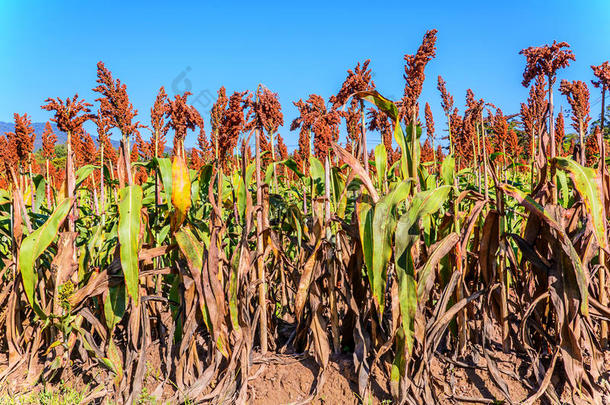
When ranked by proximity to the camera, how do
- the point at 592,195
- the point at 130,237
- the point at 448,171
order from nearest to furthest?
1. the point at 592,195
2. the point at 130,237
3. the point at 448,171

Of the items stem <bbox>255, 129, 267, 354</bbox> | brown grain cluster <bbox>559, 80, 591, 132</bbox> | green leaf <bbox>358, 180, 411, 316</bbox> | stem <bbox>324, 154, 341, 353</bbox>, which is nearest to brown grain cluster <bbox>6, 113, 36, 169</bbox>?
stem <bbox>255, 129, 267, 354</bbox>

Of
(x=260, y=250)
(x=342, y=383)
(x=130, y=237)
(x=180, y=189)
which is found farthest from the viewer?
(x=260, y=250)

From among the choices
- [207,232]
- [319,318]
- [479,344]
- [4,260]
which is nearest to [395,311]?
[319,318]

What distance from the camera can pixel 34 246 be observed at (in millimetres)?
2334

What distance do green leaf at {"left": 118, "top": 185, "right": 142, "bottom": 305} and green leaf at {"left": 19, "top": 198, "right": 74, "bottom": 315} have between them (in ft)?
1.41

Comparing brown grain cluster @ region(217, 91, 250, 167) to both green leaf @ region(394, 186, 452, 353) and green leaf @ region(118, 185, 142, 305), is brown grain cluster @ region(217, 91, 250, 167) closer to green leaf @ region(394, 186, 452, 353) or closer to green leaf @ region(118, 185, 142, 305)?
green leaf @ region(118, 185, 142, 305)

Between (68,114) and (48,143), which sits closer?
(68,114)

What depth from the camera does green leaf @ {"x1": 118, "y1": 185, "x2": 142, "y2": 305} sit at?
2180mm

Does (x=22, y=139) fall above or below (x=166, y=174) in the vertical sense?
above

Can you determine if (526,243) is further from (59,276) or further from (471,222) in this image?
(59,276)

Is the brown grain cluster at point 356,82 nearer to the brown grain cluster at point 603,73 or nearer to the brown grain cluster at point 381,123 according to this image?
the brown grain cluster at point 381,123

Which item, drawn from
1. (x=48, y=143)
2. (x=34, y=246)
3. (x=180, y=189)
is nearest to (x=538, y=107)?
(x=180, y=189)

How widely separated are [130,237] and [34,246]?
560mm

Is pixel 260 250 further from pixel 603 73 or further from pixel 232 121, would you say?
pixel 603 73
